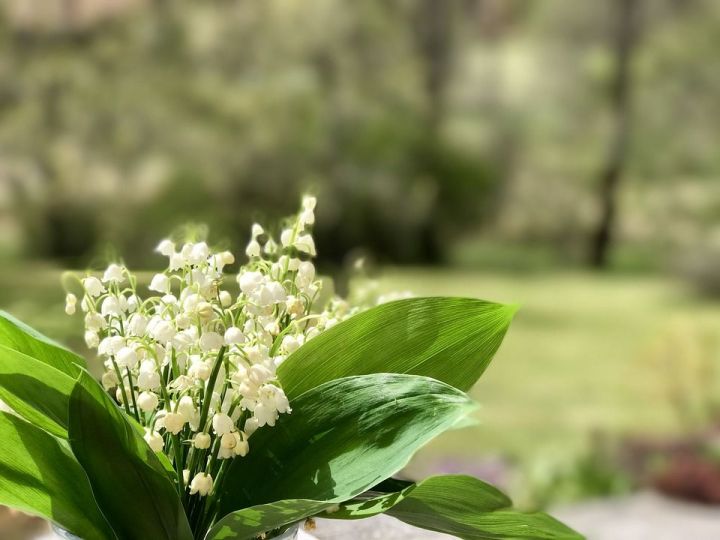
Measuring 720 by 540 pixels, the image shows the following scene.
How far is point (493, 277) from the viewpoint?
220cm

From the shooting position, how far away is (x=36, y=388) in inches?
12.8

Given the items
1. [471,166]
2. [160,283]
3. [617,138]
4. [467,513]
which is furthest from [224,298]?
[617,138]

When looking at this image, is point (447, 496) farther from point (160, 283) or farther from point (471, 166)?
point (471, 166)

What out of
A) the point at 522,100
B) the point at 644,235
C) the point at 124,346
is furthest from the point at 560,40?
the point at 124,346

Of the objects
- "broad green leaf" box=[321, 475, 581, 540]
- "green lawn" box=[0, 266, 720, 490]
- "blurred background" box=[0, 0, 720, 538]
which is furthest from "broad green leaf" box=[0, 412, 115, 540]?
"green lawn" box=[0, 266, 720, 490]

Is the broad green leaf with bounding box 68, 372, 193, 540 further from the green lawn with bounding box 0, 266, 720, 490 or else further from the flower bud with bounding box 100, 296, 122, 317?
the green lawn with bounding box 0, 266, 720, 490

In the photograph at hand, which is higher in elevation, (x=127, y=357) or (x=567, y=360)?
(x=567, y=360)

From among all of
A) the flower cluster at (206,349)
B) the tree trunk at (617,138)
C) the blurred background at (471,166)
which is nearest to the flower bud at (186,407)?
the flower cluster at (206,349)

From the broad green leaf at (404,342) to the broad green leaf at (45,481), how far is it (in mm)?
88

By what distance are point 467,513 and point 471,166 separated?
192cm

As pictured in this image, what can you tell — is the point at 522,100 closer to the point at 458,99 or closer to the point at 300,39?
the point at 458,99

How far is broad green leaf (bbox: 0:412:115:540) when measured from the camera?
330 millimetres

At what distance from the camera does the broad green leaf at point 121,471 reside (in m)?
0.31

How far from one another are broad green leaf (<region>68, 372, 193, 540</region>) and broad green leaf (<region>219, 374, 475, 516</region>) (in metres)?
0.02
